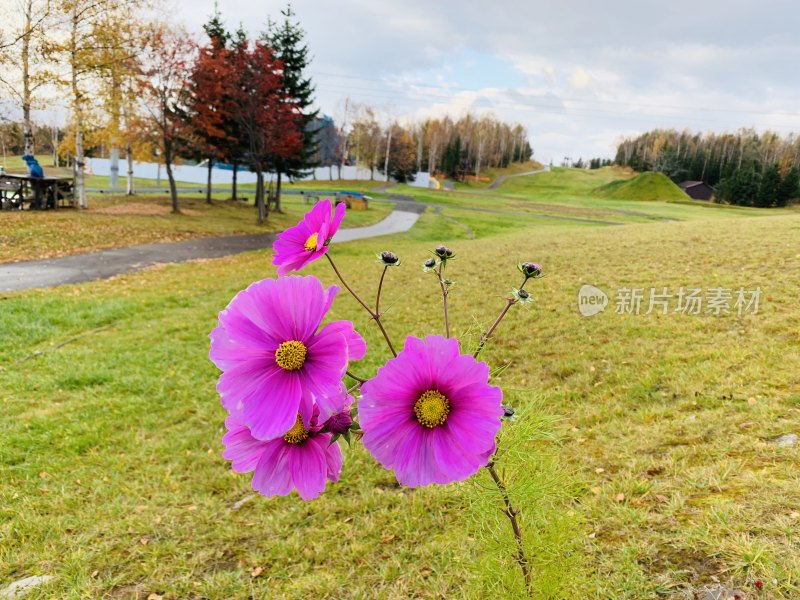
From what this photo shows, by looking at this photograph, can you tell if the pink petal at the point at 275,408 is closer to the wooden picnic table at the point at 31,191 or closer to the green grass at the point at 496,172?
the wooden picnic table at the point at 31,191

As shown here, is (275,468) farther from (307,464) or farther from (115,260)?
(115,260)

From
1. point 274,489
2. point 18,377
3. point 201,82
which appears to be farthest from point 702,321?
point 201,82

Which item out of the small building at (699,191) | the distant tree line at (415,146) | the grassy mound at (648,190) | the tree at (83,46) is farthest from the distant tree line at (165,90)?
the small building at (699,191)

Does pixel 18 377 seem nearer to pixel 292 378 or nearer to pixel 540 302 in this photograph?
pixel 292 378

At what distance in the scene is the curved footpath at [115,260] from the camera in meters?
8.07

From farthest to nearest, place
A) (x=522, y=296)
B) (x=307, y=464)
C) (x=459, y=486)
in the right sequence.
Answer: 1. (x=459, y=486)
2. (x=522, y=296)
3. (x=307, y=464)

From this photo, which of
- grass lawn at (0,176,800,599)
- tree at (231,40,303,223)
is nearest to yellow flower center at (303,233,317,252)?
grass lawn at (0,176,800,599)

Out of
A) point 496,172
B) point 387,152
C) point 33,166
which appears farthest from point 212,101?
point 496,172

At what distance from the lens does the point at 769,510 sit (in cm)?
186

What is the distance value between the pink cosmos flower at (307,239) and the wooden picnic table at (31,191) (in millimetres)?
17620

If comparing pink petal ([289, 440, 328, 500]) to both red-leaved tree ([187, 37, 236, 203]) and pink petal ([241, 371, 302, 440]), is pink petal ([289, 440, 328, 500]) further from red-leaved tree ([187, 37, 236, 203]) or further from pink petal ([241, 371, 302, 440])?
red-leaved tree ([187, 37, 236, 203])

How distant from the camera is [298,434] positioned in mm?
583

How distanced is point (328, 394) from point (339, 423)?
77mm

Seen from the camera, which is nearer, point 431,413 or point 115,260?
point 431,413
